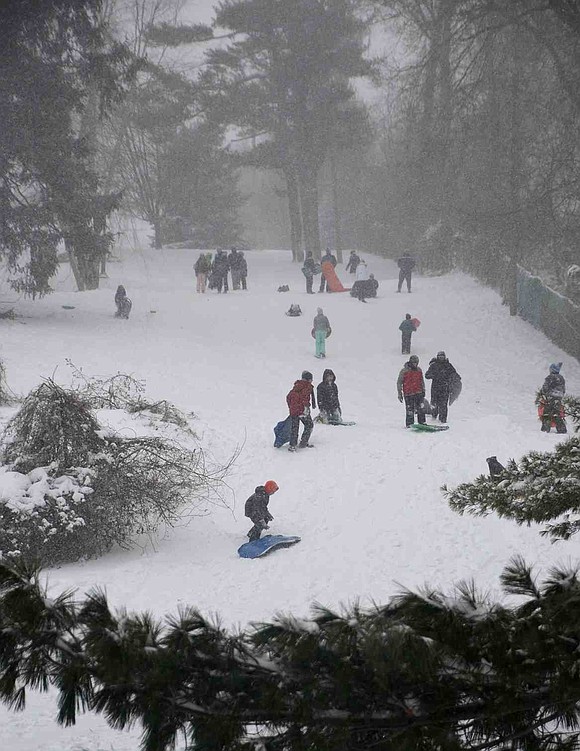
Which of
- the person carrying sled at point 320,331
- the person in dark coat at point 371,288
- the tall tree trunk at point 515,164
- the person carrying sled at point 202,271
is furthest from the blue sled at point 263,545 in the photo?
A: the person carrying sled at point 202,271

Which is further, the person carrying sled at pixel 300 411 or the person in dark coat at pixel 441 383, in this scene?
the person in dark coat at pixel 441 383

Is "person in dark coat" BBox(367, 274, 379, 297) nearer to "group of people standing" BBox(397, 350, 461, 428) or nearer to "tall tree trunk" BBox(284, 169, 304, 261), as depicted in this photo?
"tall tree trunk" BBox(284, 169, 304, 261)

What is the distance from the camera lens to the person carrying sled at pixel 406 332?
24328mm

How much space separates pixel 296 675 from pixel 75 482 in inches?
298

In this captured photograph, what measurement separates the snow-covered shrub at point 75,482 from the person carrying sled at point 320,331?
12575 mm

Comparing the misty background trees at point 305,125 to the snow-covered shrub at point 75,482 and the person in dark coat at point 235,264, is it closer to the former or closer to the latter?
the person in dark coat at point 235,264

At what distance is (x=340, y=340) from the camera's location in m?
26.8

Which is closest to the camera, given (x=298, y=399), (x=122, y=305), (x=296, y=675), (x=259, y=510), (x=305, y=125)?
(x=296, y=675)

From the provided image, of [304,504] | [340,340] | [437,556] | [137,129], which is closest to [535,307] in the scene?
[340,340]

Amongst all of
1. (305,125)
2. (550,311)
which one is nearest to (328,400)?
(550,311)

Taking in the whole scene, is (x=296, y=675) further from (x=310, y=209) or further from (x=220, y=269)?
(x=310, y=209)

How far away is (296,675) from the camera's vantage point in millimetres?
3322

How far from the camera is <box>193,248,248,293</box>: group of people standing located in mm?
33031

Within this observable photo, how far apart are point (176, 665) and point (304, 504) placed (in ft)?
32.4
